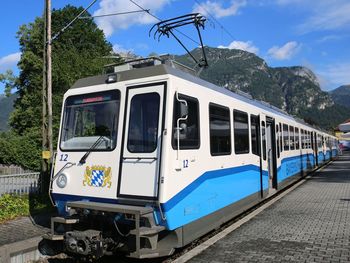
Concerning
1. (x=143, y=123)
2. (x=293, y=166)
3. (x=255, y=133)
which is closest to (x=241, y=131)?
(x=255, y=133)

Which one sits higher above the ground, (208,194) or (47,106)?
(47,106)

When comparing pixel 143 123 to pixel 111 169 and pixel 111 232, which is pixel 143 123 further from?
pixel 111 232

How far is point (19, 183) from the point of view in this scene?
11508 millimetres

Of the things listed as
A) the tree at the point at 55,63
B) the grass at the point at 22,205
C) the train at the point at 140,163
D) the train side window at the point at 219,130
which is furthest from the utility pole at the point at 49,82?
the tree at the point at 55,63

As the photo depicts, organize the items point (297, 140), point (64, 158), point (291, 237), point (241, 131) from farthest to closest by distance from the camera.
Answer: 1. point (297, 140)
2. point (241, 131)
3. point (291, 237)
4. point (64, 158)

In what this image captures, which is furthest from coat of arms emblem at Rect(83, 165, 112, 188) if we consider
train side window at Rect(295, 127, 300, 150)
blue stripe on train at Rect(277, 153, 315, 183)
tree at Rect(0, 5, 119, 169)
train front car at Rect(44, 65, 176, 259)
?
tree at Rect(0, 5, 119, 169)

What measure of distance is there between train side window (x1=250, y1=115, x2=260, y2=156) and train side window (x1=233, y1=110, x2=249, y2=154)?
453 millimetres

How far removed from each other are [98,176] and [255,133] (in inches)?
195

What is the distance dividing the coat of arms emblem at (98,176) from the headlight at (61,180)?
0.44m

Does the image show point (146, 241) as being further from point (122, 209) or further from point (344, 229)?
point (344, 229)

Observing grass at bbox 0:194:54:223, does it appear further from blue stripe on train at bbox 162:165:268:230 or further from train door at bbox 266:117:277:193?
train door at bbox 266:117:277:193

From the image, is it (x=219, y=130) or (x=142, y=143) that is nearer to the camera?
(x=142, y=143)

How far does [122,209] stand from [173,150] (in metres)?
1.14

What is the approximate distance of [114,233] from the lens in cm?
612
